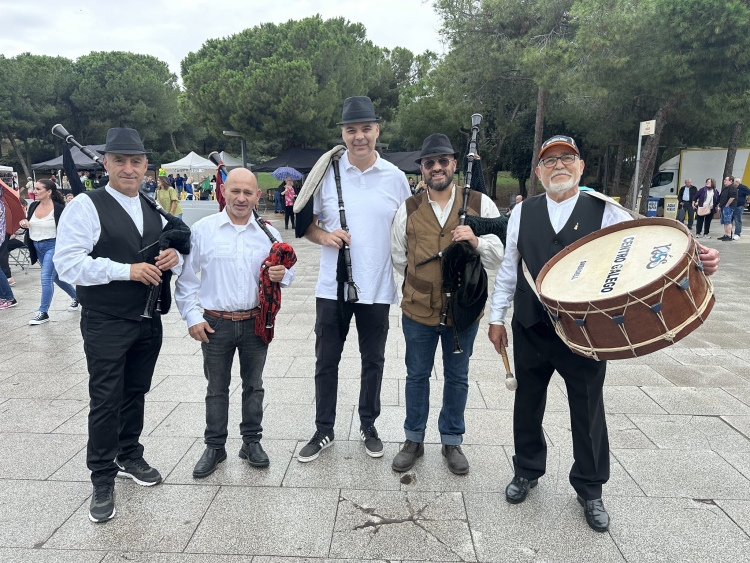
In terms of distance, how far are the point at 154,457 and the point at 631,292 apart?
9.81 feet

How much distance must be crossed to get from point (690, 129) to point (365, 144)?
23.5 meters

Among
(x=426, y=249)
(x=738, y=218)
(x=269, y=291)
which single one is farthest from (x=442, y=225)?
(x=738, y=218)

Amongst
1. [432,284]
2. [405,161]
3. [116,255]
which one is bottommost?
[432,284]

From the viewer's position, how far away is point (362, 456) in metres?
3.41

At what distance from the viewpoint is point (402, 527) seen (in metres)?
2.66

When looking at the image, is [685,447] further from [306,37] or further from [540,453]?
[306,37]

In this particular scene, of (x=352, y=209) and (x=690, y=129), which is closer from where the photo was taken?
(x=352, y=209)

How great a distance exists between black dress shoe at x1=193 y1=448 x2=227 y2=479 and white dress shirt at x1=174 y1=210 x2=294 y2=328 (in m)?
0.84

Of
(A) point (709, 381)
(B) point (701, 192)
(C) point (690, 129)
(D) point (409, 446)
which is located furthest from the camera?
(C) point (690, 129)

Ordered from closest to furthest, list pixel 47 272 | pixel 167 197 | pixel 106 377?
pixel 106 377, pixel 47 272, pixel 167 197

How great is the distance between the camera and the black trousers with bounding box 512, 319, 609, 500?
Result: 106 inches

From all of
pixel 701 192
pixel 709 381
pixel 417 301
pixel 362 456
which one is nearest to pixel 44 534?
pixel 362 456

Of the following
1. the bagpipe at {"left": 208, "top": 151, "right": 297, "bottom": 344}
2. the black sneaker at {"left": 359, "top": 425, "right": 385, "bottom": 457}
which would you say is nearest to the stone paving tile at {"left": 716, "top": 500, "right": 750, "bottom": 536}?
the black sneaker at {"left": 359, "top": 425, "right": 385, "bottom": 457}

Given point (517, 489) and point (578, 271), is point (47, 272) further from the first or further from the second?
point (578, 271)
